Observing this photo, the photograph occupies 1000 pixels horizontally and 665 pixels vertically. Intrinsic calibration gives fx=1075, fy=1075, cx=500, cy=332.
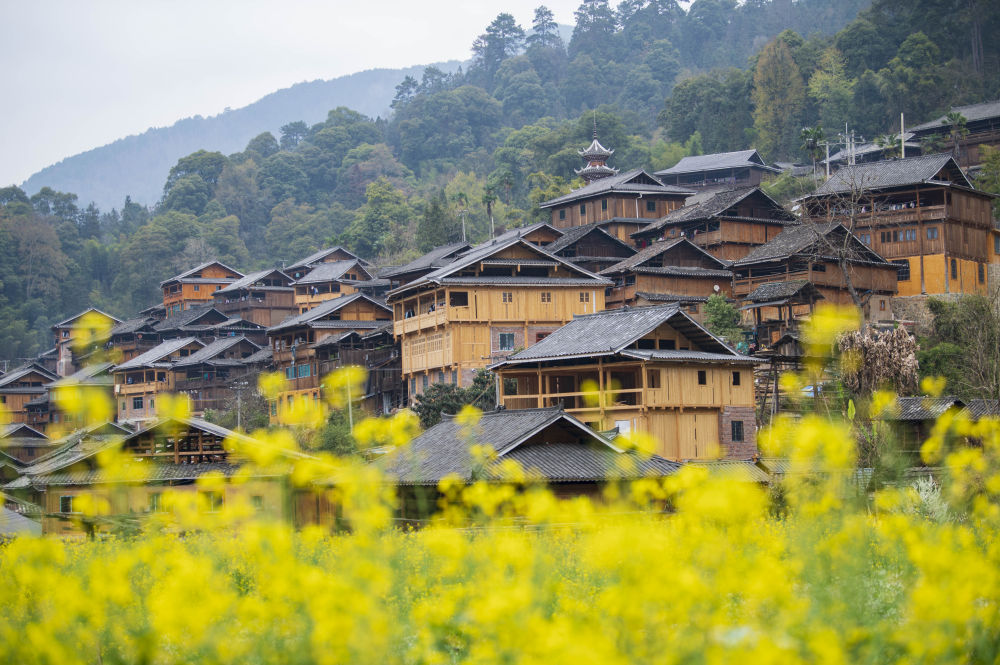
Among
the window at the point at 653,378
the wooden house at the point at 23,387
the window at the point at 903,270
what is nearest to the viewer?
the window at the point at 653,378

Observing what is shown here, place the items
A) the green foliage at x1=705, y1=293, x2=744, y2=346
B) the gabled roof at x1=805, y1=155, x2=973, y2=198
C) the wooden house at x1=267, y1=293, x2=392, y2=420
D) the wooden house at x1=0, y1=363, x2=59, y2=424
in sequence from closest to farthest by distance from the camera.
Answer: the green foliage at x1=705, y1=293, x2=744, y2=346 < the gabled roof at x1=805, y1=155, x2=973, y2=198 < the wooden house at x1=267, y1=293, x2=392, y2=420 < the wooden house at x1=0, y1=363, x2=59, y2=424

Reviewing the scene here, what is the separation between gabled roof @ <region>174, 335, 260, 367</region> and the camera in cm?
5491

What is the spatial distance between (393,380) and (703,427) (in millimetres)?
17817

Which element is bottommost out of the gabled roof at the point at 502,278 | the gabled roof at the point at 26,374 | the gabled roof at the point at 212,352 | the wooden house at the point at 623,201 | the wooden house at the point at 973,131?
the gabled roof at the point at 26,374

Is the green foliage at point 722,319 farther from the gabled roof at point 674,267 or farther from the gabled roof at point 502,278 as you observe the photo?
the gabled roof at point 502,278

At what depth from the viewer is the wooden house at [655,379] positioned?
1228 inches

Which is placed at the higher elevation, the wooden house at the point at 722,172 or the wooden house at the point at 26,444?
the wooden house at the point at 722,172

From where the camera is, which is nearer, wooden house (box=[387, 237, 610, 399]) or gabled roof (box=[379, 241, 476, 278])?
wooden house (box=[387, 237, 610, 399])

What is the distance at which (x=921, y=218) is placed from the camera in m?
43.3

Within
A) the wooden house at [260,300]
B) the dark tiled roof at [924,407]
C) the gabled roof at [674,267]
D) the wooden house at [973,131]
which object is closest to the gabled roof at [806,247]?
the gabled roof at [674,267]

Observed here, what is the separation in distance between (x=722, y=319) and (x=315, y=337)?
20.3m

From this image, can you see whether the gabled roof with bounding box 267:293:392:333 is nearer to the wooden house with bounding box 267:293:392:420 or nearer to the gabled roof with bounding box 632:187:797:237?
the wooden house with bounding box 267:293:392:420

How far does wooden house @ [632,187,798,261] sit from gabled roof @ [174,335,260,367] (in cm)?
2240

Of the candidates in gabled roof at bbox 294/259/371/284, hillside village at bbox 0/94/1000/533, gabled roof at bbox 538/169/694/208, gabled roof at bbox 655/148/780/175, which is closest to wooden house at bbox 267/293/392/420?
hillside village at bbox 0/94/1000/533
